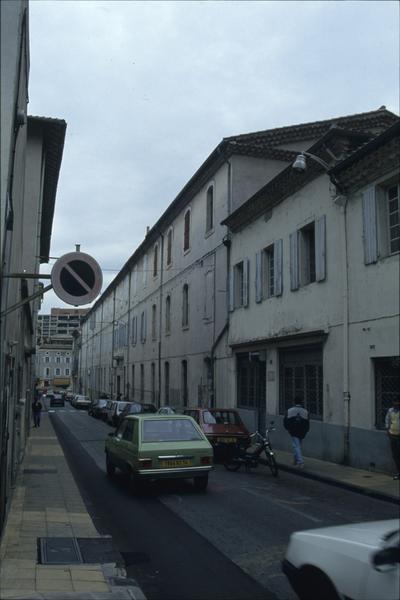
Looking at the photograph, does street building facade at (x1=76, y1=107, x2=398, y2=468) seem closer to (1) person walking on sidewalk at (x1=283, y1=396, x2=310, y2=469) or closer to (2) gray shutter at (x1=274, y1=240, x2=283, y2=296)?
(2) gray shutter at (x1=274, y1=240, x2=283, y2=296)

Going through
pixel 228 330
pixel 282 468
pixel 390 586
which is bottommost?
pixel 282 468

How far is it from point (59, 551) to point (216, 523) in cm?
265

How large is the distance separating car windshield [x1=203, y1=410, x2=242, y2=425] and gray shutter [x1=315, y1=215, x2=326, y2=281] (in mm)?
4826

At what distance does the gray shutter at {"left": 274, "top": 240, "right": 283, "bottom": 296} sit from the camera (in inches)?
765

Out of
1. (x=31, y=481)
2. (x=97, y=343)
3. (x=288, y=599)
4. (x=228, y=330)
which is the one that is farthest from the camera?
(x=97, y=343)

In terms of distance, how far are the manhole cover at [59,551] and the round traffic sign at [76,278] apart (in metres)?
2.94

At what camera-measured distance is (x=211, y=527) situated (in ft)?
28.9

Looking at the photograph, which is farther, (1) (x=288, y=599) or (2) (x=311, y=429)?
(2) (x=311, y=429)

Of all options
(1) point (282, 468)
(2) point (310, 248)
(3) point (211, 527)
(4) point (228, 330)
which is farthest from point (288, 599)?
(4) point (228, 330)

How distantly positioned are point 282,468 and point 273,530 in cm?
710

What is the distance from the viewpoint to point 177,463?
1161cm

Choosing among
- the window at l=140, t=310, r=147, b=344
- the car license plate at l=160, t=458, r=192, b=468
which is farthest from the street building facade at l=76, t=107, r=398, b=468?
the car license plate at l=160, t=458, r=192, b=468

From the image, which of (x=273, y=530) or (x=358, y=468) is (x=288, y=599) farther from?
(x=358, y=468)

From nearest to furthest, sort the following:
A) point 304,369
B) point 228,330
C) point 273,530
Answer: point 273,530 → point 304,369 → point 228,330
